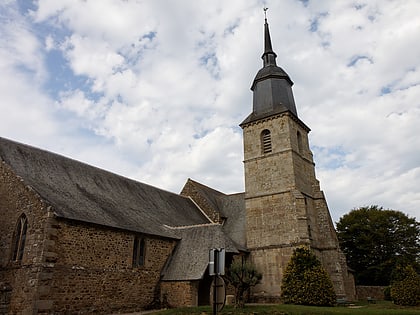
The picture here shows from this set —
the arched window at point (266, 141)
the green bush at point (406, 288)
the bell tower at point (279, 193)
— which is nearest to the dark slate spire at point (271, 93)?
the bell tower at point (279, 193)

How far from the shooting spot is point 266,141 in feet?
80.8

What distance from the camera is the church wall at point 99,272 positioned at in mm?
13469

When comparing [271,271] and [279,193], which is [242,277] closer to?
[271,271]

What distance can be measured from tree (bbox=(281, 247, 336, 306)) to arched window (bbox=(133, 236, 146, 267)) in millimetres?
7477

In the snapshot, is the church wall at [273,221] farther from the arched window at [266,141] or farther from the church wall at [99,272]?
the church wall at [99,272]

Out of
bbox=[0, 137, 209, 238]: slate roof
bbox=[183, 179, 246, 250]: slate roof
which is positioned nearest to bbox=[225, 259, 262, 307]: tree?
bbox=[0, 137, 209, 238]: slate roof

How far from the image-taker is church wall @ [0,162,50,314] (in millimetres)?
12758

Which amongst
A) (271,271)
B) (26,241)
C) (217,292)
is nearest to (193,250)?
(271,271)

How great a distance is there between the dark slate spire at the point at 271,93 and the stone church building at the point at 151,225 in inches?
3.0

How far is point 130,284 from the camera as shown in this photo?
16047 mm

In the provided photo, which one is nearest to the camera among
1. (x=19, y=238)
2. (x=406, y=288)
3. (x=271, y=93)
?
(x=19, y=238)

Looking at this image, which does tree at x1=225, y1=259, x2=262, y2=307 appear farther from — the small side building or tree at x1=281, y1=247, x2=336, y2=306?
tree at x1=281, y1=247, x2=336, y2=306

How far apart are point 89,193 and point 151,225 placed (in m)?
3.50

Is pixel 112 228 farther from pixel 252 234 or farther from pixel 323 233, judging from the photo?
pixel 323 233
